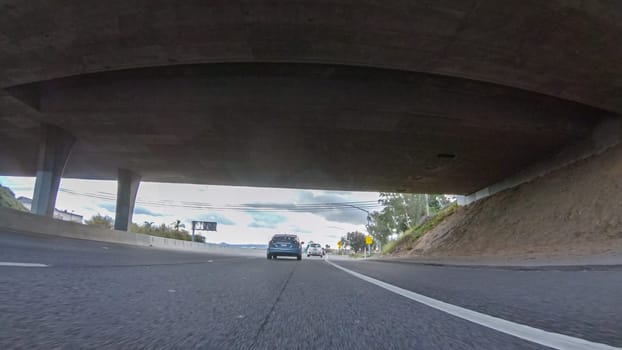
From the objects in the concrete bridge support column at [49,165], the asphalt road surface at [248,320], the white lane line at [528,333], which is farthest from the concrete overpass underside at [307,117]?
the white lane line at [528,333]

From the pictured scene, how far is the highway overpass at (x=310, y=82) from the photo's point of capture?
11031 millimetres

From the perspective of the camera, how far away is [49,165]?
2156cm

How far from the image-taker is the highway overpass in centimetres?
1103

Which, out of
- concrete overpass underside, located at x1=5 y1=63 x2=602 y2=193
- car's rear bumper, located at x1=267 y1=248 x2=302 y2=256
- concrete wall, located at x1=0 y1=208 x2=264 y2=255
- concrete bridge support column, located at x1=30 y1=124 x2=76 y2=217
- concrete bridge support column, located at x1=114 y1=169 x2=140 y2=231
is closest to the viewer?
concrete overpass underside, located at x1=5 y1=63 x2=602 y2=193

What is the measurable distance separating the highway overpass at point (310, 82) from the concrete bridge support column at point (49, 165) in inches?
3.1

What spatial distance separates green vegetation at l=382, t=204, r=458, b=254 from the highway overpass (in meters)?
14.8

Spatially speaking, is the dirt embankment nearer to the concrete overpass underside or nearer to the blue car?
the concrete overpass underside

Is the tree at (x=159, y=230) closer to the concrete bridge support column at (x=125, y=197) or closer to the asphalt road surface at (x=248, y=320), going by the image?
the concrete bridge support column at (x=125, y=197)

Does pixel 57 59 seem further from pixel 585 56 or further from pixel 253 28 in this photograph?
pixel 585 56

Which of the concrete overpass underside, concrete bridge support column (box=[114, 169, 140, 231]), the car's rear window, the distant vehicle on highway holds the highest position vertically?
the concrete overpass underside

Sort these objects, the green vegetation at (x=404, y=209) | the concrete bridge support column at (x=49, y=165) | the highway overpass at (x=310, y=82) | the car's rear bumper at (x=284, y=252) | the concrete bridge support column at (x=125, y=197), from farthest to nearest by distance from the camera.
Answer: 1. the green vegetation at (x=404, y=209)
2. the concrete bridge support column at (x=125, y=197)
3. the car's rear bumper at (x=284, y=252)
4. the concrete bridge support column at (x=49, y=165)
5. the highway overpass at (x=310, y=82)

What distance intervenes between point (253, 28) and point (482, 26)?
23.5ft

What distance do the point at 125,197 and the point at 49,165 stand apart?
9568 millimetres

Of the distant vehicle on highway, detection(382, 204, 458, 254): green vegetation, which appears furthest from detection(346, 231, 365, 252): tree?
detection(382, 204, 458, 254): green vegetation
